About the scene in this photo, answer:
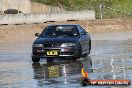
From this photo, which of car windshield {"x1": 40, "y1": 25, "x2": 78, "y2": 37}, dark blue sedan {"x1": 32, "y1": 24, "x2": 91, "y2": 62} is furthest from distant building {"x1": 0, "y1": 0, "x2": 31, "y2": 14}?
dark blue sedan {"x1": 32, "y1": 24, "x2": 91, "y2": 62}

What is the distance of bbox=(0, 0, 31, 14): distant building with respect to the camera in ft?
195

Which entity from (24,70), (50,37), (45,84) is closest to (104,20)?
(50,37)

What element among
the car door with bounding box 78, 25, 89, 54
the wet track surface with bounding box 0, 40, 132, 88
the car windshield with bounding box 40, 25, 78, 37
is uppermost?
the car windshield with bounding box 40, 25, 78, 37

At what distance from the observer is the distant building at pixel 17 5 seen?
5947cm

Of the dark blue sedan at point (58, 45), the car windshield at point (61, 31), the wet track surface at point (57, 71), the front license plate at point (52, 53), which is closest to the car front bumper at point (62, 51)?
the dark blue sedan at point (58, 45)

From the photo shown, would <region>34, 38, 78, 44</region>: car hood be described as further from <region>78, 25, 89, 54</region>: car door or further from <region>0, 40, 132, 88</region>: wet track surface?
<region>0, 40, 132, 88</region>: wet track surface

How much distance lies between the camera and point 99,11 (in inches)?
2485

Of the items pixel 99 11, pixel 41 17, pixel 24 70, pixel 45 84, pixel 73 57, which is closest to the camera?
pixel 45 84

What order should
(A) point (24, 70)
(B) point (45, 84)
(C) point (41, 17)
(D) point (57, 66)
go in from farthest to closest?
(C) point (41, 17) < (D) point (57, 66) < (A) point (24, 70) < (B) point (45, 84)

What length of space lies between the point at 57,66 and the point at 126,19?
136 feet

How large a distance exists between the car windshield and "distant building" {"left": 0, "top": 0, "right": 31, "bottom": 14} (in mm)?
35723

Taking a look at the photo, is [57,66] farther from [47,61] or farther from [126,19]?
[126,19]

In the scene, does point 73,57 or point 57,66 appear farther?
point 73,57

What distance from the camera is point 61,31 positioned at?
2320 cm
